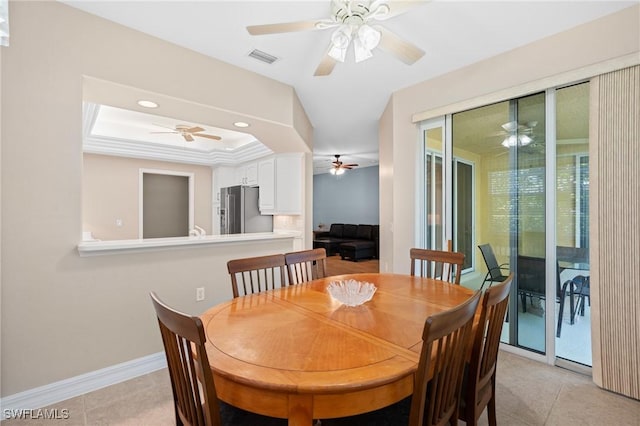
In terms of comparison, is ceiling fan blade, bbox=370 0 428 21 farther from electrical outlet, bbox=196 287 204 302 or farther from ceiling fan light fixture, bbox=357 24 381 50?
electrical outlet, bbox=196 287 204 302

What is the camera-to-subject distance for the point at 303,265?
2.37 m

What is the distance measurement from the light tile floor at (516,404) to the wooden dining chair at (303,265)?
1.15m

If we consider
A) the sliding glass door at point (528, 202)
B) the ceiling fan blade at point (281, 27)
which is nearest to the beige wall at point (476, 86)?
the sliding glass door at point (528, 202)

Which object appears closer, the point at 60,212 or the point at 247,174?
the point at 60,212

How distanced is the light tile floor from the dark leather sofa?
534cm

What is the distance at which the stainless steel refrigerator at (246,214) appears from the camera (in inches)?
201

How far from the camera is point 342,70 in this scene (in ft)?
10.2

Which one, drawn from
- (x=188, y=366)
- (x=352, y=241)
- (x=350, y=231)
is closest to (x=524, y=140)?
(x=188, y=366)

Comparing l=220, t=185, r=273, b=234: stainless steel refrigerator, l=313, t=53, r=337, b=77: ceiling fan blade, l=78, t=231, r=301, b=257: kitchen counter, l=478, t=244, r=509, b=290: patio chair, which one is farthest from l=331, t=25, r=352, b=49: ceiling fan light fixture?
l=220, t=185, r=273, b=234: stainless steel refrigerator

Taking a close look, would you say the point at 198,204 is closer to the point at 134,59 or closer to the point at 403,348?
the point at 134,59

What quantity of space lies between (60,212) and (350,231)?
7.30 metres

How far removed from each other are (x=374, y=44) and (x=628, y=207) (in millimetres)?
2039

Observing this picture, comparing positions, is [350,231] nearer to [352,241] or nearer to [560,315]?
[352,241]

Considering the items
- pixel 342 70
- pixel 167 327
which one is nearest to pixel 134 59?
pixel 342 70
